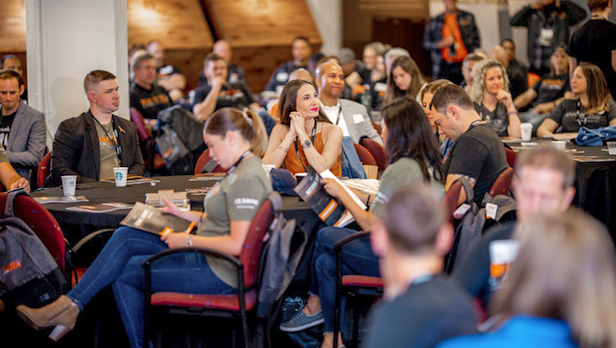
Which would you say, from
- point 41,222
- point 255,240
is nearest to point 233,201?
point 255,240

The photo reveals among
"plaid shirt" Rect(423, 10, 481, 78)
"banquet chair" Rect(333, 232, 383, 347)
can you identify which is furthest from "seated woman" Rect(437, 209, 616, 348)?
"plaid shirt" Rect(423, 10, 481, 78)

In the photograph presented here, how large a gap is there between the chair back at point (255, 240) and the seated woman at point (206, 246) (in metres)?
0.04

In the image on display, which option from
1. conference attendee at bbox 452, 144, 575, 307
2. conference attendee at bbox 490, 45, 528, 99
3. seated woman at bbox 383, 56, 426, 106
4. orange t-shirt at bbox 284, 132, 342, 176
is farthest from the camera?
conference attendee at bbox 490, 45, 528, 99

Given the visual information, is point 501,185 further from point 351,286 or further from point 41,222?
point 41,222

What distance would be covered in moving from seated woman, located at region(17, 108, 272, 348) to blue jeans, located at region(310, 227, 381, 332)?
1.62 feet

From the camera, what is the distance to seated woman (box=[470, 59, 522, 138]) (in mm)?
6191

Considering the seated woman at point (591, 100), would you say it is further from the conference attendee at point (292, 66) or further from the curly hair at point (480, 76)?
the conference attendee at point (292, 66)

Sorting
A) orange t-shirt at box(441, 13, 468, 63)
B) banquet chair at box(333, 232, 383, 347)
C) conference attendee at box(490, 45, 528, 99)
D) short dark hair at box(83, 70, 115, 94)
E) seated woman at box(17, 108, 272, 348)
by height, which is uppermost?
orange t-shirt at box(441, 13, 468, 63)

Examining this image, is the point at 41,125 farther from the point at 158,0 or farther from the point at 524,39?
the point at 524,39

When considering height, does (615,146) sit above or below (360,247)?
above

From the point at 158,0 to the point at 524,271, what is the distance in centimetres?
1010

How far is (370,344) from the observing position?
1.62 metres

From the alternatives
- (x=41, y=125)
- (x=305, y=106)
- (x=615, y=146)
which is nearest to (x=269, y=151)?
(x=305, y=106)

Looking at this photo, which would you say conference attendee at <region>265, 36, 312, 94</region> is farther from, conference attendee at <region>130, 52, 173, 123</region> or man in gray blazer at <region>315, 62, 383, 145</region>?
man in gray blazer at <region>315, 62, 383, 145</region>
